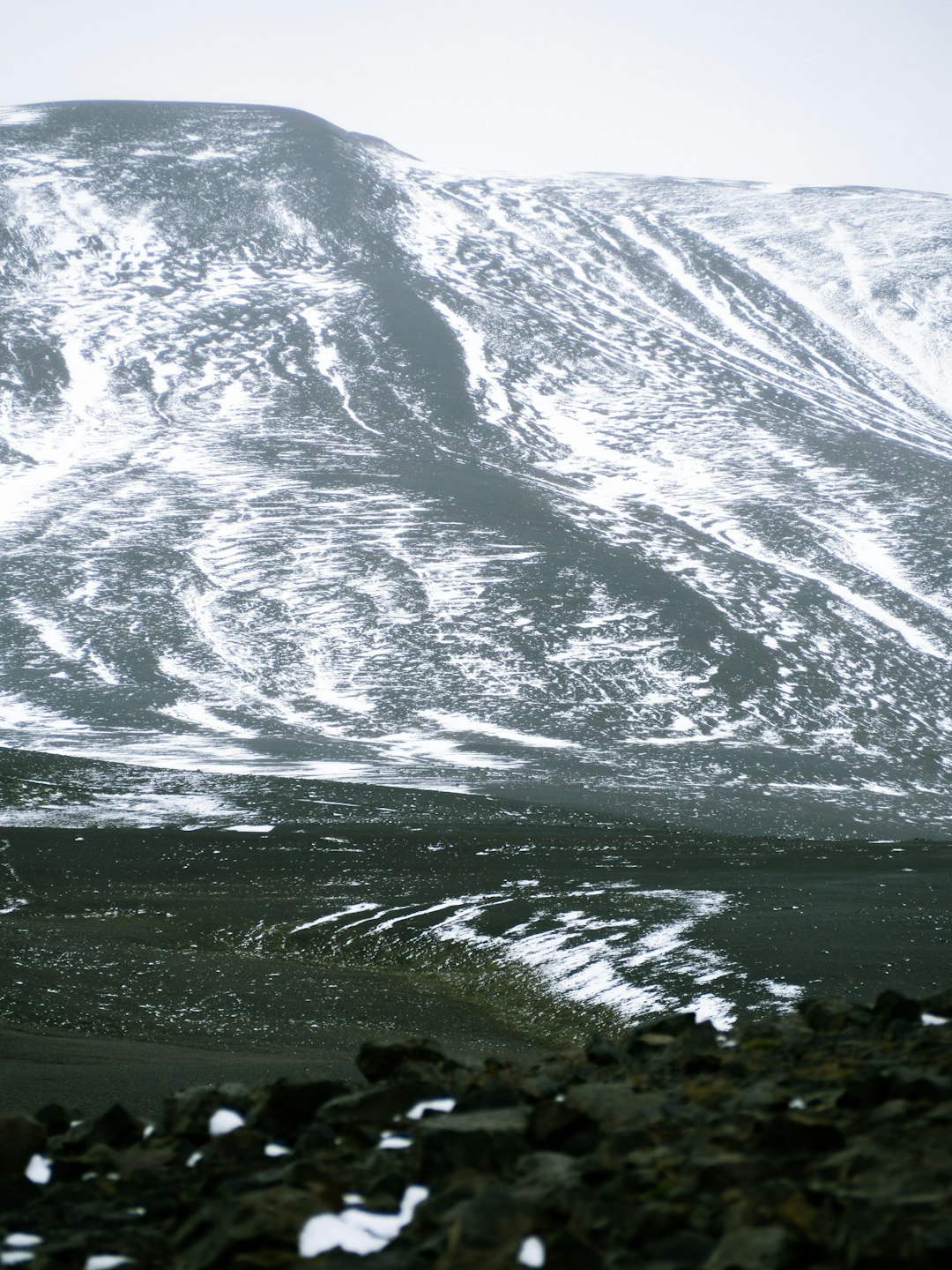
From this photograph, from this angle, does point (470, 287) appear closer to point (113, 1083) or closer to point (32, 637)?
point (32, 637)

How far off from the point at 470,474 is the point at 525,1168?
6301 cm

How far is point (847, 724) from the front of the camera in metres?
45.6

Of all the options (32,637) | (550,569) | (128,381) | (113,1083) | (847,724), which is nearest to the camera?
(113,1083)

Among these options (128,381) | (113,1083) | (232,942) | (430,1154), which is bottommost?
(232,942)

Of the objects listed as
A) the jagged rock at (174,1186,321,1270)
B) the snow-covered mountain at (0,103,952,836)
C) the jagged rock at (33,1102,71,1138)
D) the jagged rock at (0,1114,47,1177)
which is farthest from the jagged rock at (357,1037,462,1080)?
the snow-covered mountain at (0,103,952,836)

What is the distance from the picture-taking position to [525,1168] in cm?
398

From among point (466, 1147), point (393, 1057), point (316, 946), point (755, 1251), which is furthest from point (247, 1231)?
point (316, 946)

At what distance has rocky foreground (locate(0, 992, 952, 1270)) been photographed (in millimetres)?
3217

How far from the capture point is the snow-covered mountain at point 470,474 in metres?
43.1

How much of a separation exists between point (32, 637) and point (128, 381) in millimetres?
30055

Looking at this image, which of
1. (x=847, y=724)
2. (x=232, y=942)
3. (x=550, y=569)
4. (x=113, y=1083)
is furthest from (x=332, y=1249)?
(x=550, y=569)

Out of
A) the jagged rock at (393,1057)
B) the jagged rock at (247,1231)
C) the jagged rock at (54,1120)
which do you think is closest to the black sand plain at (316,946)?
the jagged rock at (54,1120)

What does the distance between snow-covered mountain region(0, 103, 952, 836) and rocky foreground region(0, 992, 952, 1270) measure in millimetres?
24325

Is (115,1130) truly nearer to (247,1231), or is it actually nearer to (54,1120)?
(54,1120)
